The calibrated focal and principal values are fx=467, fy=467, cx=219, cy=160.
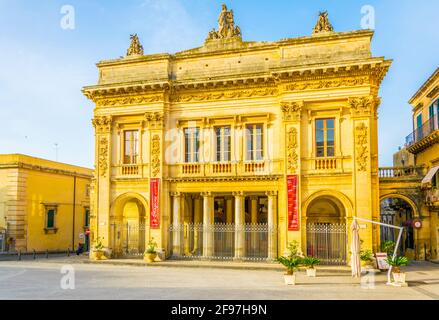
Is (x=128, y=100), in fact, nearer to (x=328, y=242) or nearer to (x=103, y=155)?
(x=103, y=155)

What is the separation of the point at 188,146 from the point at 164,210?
3.85 metres

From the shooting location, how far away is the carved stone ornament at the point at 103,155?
1075 inches

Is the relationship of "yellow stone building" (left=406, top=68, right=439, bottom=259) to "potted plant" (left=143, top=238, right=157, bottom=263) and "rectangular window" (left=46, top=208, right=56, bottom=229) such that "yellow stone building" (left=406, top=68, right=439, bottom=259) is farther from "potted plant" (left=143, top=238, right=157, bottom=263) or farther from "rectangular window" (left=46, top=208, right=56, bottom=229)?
"rectangular window" (left=46, top=208, right=56, bottom=229)

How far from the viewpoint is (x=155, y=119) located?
26375 millimetres

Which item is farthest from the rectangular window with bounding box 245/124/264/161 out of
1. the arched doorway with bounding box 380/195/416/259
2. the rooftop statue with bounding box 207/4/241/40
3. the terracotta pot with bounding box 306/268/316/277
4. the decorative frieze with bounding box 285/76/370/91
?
the arched doorway with bounding box 380/195/416/259

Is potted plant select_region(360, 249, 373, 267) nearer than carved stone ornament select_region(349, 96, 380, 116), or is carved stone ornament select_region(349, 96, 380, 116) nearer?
potted plant select_region(360, 249, 373, 267)

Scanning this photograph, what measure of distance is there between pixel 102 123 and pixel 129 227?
6.35 metres

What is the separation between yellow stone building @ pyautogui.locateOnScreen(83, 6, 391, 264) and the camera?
2331 centimetres

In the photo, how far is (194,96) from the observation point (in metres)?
26.3

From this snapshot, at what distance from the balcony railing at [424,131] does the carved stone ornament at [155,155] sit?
51.1 feet

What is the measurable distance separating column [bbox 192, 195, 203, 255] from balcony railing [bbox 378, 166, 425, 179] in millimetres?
10728

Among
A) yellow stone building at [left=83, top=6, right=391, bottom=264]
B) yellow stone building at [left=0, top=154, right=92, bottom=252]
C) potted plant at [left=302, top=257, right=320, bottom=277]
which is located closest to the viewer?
potted plant at [left=302, top=257, right=320, bottom=277]

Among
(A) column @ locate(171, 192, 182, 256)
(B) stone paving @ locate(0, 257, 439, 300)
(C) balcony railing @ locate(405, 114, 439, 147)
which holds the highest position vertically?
(C) balcony railing @ locate(405, 114, 439, 147)
